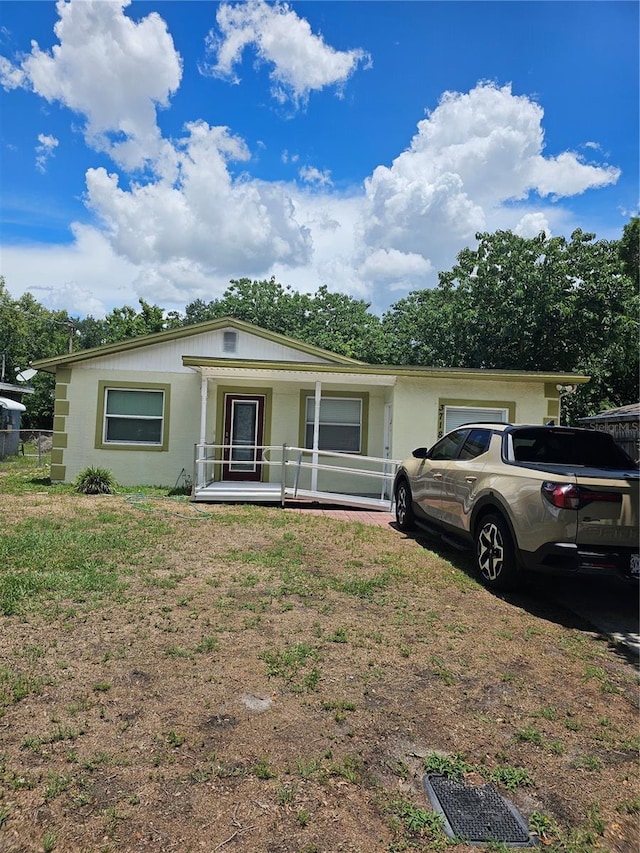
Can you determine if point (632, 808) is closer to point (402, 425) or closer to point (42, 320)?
point (402, 425)

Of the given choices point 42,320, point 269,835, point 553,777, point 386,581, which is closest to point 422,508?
point 386,581

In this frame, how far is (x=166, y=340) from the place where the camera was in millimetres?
12570

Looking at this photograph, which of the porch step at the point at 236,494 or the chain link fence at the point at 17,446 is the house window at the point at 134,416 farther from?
the chain link fence at the point at 17,446

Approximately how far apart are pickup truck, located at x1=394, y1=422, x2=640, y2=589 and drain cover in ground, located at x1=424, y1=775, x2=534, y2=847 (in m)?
2.67

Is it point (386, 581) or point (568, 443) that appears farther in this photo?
point (568, 443)

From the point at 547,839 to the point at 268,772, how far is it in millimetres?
1192

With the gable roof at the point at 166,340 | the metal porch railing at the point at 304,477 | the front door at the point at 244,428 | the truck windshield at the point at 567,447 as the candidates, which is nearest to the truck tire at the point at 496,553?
the truck windshield at the point at 567,447

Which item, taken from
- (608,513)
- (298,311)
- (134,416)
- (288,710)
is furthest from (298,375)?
(298,311)

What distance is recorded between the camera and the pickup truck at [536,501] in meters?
4.59

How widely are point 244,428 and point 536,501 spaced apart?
352 inches

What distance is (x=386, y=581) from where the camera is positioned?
5461mm

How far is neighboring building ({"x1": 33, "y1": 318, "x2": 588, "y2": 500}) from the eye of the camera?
39.8ft

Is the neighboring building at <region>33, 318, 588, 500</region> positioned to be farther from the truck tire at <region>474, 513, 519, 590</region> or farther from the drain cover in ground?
the drain cover in ground

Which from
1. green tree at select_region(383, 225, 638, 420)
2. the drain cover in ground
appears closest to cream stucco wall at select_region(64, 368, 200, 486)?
the drain cover in ground
